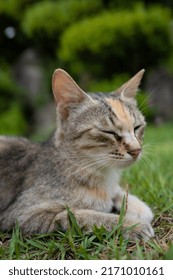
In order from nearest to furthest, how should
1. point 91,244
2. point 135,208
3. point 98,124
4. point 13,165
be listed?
point 91,244 < point 98,124 < point 135,208 < point 13,165

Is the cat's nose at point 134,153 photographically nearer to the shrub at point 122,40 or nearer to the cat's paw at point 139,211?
the cat's paw at point 139,211

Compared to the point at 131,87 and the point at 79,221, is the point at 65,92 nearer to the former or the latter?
the point at 131,87

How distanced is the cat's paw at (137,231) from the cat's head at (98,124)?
1.03ft

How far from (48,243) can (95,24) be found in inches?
267

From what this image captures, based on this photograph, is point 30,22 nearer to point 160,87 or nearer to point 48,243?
point 160,87

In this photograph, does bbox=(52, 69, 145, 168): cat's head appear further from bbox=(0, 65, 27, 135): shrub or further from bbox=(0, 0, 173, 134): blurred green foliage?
bbox=(0, 65, 27, 135): shrub

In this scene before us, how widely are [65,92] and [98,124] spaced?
0.27 m

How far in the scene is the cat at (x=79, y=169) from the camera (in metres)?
2.14

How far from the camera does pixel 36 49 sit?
37.6ft

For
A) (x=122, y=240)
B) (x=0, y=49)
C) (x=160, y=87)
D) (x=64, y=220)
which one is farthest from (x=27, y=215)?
(x=0, y=49)

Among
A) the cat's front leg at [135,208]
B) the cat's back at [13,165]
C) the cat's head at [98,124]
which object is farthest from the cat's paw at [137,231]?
the cat's back at [13,165]

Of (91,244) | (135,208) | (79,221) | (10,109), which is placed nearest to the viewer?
(91,244)

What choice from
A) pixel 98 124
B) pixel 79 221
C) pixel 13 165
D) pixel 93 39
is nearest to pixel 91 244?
pixel 79 221

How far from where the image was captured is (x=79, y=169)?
2.24 meters
